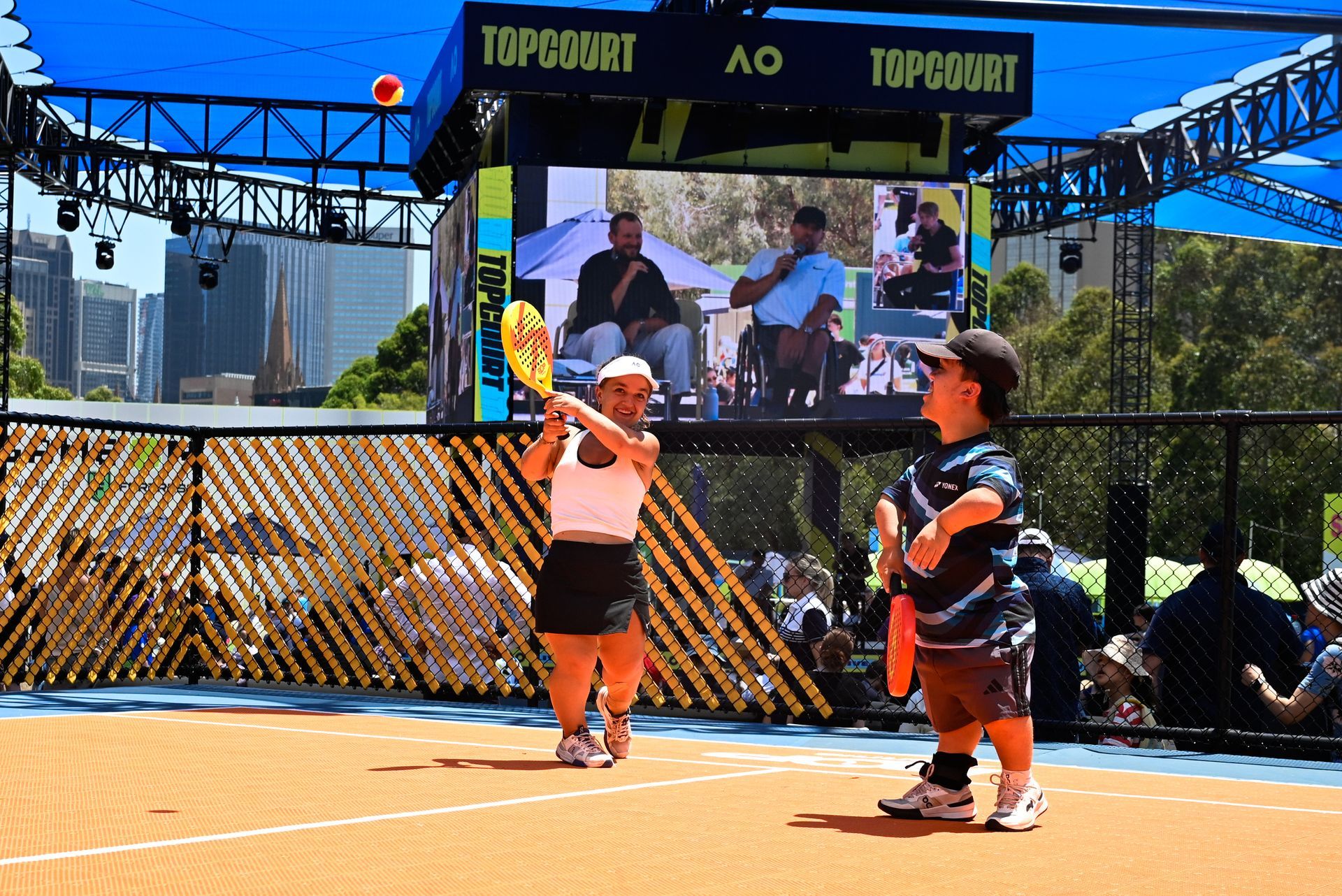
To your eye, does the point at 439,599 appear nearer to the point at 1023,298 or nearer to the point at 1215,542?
the point at 1215,542

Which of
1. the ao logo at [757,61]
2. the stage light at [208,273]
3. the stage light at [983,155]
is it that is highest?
the ao logo at [757,61]

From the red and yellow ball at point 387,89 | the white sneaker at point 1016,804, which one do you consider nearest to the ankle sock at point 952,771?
the white sneaker at point 1016,804

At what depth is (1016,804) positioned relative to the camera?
443 centimetres

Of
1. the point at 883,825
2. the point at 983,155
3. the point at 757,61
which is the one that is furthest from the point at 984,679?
the point at 983,155

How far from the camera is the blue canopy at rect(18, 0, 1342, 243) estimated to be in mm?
20156

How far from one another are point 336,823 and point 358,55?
20.5 meters

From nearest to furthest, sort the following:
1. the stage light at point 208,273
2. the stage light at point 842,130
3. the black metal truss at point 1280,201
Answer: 1. the stage light at point 842,130
2. the black metal truss at point 1280,201
3. the stage light at point 208,273

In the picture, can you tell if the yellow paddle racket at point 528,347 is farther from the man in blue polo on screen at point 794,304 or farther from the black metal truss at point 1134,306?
the black metal truss at point 1134,306

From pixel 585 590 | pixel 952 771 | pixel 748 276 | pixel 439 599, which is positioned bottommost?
pixel 952 771

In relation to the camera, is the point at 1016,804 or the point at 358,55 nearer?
the point at 1016,804

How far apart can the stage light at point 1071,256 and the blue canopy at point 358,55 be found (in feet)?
15.5

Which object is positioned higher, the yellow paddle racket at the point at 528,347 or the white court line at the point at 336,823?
the yellow paddle racket at the point at 528,347

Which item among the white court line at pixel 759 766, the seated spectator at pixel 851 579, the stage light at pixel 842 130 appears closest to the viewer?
the white court line at pixel 759 766

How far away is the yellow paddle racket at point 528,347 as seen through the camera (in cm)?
575
